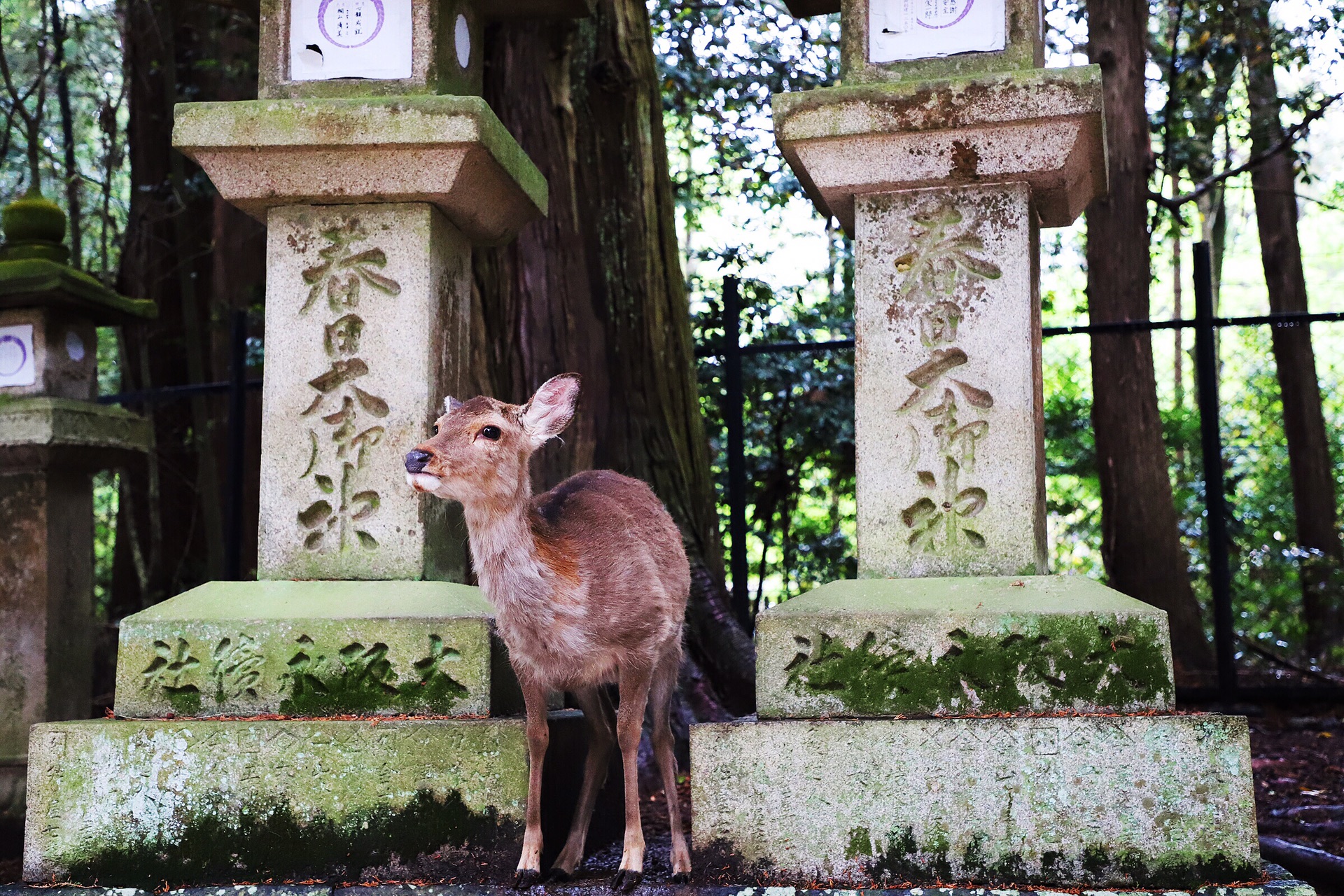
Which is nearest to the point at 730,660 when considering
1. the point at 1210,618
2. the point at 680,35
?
the point at 680,35

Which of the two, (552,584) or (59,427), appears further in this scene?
(59,427)

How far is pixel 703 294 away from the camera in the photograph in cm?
892

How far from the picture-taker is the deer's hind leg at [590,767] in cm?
363

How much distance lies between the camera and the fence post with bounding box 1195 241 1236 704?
5.96 metres

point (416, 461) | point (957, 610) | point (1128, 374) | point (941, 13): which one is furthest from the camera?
point (1128, 374)

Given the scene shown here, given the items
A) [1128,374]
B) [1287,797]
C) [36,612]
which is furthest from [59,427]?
[1128,374]

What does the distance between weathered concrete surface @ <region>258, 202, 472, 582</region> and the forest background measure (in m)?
1.15

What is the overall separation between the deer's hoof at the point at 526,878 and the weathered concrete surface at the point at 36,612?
3223 millimetres

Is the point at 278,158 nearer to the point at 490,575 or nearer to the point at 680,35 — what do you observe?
the point at 490,575

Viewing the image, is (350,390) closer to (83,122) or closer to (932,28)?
(932,28)

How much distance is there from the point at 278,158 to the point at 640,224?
264 centimetres

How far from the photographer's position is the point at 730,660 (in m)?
5.79

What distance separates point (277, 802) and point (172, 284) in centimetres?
725

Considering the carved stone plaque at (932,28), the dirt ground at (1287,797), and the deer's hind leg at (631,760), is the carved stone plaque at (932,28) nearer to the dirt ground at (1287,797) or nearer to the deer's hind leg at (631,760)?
the deer's hind leg at (631,760)
